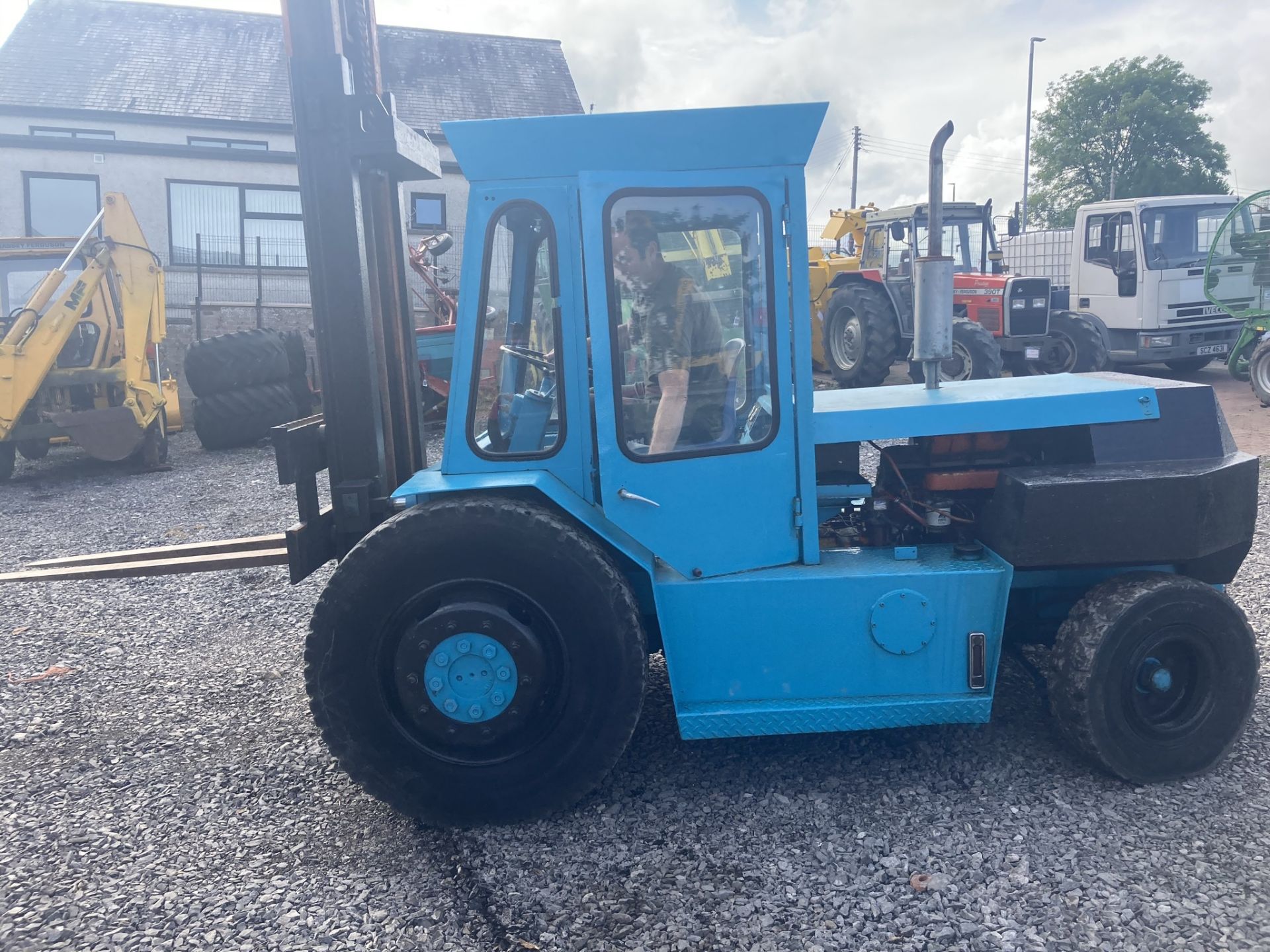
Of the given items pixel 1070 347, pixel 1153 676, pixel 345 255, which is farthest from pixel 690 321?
pixel 1070 347

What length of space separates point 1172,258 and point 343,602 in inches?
604

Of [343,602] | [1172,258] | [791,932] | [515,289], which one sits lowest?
[791,932]

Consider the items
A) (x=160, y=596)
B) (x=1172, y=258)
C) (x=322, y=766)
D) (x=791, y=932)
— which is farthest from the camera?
(x=1172, y=258)

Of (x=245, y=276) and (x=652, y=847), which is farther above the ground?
(x=245, y=276)

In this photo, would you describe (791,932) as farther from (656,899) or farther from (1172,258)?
(1172,258)

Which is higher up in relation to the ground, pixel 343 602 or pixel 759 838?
pixel 343 602

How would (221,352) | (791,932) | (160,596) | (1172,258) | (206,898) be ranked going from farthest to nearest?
(1172,258)
(221,352)
(160,596)
(206,898)
(791,932)

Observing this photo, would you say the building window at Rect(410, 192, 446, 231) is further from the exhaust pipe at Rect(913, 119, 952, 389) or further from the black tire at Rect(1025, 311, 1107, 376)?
the exhaust pipe at Rect(913, 119, 952, 389)

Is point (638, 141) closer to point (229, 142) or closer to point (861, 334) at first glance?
point (861, 334)

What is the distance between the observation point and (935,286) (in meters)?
3.58

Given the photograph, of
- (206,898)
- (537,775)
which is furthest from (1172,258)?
(206,898)

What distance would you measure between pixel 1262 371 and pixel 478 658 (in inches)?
510

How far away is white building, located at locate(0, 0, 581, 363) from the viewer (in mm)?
17750

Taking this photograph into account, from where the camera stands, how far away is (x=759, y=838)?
131 inches
